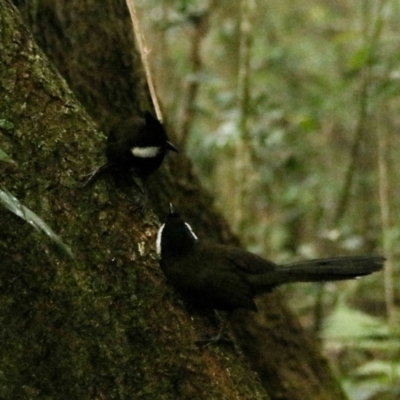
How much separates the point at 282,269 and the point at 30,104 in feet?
3.30

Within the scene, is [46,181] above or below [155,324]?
above

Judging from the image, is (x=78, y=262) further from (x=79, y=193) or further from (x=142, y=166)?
(x=142, y=166)

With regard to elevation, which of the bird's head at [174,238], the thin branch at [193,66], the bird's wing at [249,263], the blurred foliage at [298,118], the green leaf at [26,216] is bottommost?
the blurred foliage at [298,118]

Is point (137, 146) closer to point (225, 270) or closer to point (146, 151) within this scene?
point (146, 151)

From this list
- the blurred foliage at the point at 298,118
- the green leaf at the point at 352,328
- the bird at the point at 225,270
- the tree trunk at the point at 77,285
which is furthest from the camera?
the blurred foliage at the point at 298,118

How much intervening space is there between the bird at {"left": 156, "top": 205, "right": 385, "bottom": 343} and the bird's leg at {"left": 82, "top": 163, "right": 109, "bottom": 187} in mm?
272

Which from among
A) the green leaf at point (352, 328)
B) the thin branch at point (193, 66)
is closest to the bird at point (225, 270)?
the green leaf at point (352, 328)

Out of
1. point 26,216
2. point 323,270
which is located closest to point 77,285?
point 26,216

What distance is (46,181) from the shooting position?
6.83ft

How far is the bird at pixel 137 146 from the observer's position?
95.7 inches

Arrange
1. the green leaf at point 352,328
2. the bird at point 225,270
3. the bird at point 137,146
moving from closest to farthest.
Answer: the bird at point 225,270 → the bird at point 137,146 → the green leaf at point 352,328

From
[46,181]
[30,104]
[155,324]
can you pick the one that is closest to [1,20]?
[30,104]

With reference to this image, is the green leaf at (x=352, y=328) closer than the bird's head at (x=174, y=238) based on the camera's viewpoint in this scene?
No

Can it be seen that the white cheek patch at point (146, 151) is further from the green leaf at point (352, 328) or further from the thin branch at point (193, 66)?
the thin branch at point (193, 66)
